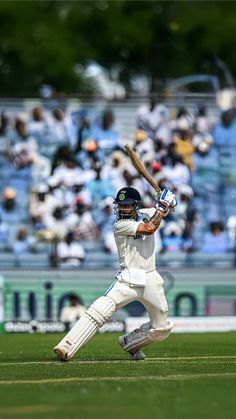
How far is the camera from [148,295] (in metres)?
13.5

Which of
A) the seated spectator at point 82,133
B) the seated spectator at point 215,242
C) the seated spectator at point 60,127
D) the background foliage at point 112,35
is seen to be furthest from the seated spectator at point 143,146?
the background foliage at point 112,35

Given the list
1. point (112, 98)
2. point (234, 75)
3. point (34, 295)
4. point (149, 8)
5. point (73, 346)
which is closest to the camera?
point (73, 346)

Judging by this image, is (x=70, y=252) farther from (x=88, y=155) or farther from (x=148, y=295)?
(x=148, y=295)

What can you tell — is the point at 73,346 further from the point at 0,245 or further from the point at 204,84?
the point at 204,84

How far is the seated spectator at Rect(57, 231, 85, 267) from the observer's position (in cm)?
2445

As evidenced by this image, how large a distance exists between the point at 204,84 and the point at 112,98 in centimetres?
1086

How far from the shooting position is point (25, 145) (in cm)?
2645

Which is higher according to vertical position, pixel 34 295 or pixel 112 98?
pixel 112 98

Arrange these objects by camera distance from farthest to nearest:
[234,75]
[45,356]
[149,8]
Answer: [234,75] → [149,8] → [45,356]

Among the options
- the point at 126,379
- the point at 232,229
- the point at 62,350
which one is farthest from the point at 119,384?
the point at 232,229

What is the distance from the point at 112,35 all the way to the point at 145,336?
78.8ft

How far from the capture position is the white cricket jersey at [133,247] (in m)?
13.5

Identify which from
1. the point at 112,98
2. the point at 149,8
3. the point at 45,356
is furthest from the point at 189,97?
the point at 45,356

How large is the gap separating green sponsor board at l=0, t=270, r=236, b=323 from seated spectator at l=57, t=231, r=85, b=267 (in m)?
0.57
